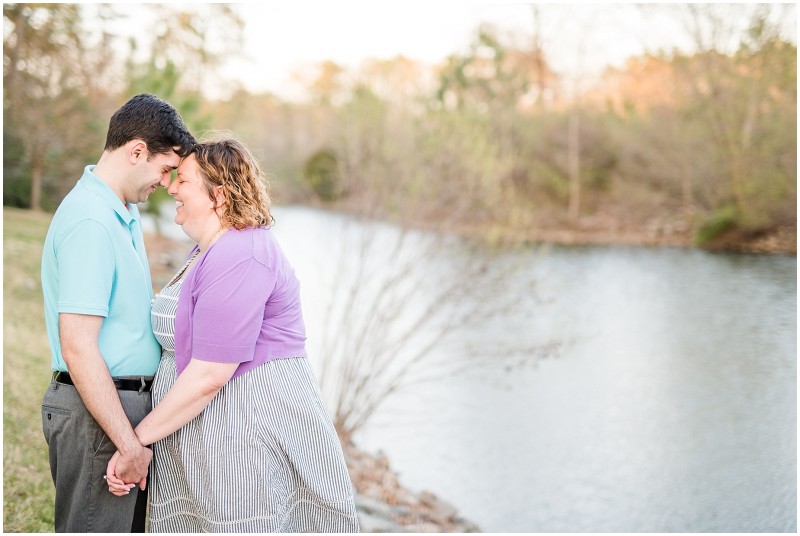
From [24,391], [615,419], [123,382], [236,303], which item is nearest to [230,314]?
[236,303]

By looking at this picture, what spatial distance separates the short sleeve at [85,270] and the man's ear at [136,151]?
227 millimetres

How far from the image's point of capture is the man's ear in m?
2.09

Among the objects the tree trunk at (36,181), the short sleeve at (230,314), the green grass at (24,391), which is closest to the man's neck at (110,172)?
the short sleeve at (230,314)

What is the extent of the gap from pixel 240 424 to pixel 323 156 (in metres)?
8.17

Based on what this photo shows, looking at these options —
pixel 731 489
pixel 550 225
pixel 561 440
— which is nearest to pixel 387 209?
pixel 561 440

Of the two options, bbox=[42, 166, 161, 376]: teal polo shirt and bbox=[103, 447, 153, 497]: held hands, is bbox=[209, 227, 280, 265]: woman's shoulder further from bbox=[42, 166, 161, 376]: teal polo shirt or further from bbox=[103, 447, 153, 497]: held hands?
bbox=[103, 447, 153, 497]: held hands

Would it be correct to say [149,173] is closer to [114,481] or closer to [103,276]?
[103,276]

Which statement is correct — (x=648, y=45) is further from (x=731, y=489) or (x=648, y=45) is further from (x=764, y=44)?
(x=731, y=489)

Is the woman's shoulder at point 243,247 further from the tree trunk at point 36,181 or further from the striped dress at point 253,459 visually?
the tree trunk at point 36,181

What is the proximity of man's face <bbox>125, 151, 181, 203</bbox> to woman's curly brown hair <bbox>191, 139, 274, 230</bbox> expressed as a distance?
8 centimetres

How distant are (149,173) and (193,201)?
7.1 inches

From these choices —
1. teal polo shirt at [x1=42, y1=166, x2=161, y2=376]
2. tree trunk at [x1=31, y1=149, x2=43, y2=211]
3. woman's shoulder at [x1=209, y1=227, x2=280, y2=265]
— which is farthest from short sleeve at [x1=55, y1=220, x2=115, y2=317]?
tree trunk at [x1=31, y1=149, x2=43, y2=211]

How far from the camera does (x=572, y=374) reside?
9766 millimetres

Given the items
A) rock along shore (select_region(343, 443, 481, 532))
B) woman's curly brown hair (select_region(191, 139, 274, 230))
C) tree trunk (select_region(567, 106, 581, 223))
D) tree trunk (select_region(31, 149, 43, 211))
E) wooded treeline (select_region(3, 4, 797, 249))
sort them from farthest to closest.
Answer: tree trunk (select_region(567, 106, 581, 223))
tree trunk (select_region(31, 149, 43, 211))
wooded treeline (select_region(3, 4, 797, 249))
rock along shore (select_region(343, 443, 481, 532))
woman's curly brown hair (select_region(191, 139, 274, 230))
